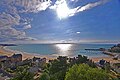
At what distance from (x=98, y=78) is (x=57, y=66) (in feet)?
15.6

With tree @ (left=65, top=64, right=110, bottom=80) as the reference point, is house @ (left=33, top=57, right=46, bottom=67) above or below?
above

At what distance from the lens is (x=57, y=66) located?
→ 47.8ft

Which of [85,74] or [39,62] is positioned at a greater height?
[39,62]

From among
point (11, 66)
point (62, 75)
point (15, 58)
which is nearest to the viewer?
point (62, 75)

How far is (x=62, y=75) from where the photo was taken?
39.9ft

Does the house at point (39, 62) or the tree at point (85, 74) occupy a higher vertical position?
the house at point (39, 62)

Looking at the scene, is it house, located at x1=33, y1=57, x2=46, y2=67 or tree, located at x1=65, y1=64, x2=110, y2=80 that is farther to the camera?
house, located at x1=33, y1=57, x2=46, y2=67

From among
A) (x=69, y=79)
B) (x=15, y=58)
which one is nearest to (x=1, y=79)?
(x=69, y=79)

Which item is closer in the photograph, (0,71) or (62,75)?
(62,75)

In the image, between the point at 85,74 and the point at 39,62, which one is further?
the point at 39,62

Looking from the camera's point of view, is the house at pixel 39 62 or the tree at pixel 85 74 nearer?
the tree at pixel 85 74

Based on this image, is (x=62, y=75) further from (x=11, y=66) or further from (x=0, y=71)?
(x=11, y=66)

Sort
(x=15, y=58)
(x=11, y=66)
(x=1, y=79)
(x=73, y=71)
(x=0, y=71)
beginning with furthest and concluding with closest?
(x=15, y=58) < (x=11, y=66) < (x=0, y=71) < (x=1, y=79) < (x=73, y=71)

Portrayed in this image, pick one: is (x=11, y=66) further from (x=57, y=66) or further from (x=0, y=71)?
(x=57, y=66)
